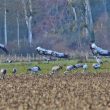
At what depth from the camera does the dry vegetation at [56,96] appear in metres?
17.2

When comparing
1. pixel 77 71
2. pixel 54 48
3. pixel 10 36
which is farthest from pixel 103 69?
pixel 10 36

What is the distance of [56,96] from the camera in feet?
65.7

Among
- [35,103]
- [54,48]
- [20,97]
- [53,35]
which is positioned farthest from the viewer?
[53,35]

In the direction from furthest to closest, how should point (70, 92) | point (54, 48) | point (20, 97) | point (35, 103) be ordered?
1. point (54, 48)
2. point (70, 92)
3. point (20, 97)
4. point (35, 103)

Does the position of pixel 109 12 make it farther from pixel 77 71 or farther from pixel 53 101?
pixel 53 101

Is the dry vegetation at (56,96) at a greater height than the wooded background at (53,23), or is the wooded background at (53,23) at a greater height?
the wooded background at (53,23)

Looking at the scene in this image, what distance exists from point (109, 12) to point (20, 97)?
206 feet

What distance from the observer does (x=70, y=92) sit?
21.5 m

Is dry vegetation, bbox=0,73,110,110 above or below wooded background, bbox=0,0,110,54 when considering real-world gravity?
below

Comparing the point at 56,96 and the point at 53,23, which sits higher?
the point at 53,23

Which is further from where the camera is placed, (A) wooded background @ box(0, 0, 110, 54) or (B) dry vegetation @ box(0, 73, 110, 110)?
(A) wooded background @ box(0, 0, 110, 54)

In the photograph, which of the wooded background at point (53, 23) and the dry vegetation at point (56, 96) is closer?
the dry vegetation at point (56, 96)

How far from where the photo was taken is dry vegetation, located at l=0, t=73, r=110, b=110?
1717cm

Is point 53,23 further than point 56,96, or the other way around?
point 53,23
